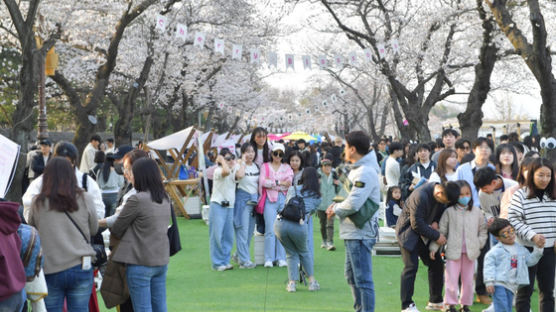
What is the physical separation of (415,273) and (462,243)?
0.57m

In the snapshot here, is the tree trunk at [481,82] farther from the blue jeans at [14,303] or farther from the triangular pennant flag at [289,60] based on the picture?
the blue jeans at [14,303]

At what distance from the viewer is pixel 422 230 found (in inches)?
252

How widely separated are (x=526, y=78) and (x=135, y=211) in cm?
3054

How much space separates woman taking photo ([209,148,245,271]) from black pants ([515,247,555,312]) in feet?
14.2

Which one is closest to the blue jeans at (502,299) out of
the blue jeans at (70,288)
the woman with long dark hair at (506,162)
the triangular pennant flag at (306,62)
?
the woman with long dark hair at (506,162)

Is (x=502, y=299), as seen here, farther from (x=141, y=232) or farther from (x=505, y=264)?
(x=141, y=232)

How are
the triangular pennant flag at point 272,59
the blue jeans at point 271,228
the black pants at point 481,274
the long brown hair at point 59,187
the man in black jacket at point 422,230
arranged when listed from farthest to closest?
1. the triangular pennant flag at point 272,59
2. the blue jeans at point 271,228
3. the black pants at point 481,274
4. the man in black jacket at point 422,230
5. the long brown hair at point 59,187

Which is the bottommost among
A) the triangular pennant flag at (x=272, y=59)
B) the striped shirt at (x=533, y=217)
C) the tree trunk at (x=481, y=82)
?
the striped shirt at (x=533, y=217)

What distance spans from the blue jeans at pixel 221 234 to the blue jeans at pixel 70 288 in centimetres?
436

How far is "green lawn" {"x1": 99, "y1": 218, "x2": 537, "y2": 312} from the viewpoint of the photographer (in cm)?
711

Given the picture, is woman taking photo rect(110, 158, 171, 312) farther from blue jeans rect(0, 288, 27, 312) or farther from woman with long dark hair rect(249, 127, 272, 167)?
woman with long dark hair rect(249, 127, 272, 167)

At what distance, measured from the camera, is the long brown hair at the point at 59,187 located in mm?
4523

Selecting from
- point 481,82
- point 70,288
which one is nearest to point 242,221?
point 70,288

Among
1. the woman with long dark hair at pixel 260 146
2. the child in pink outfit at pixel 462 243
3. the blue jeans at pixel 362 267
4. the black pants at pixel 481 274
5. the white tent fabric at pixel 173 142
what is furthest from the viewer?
the white tent fabric at pixel 173 142
